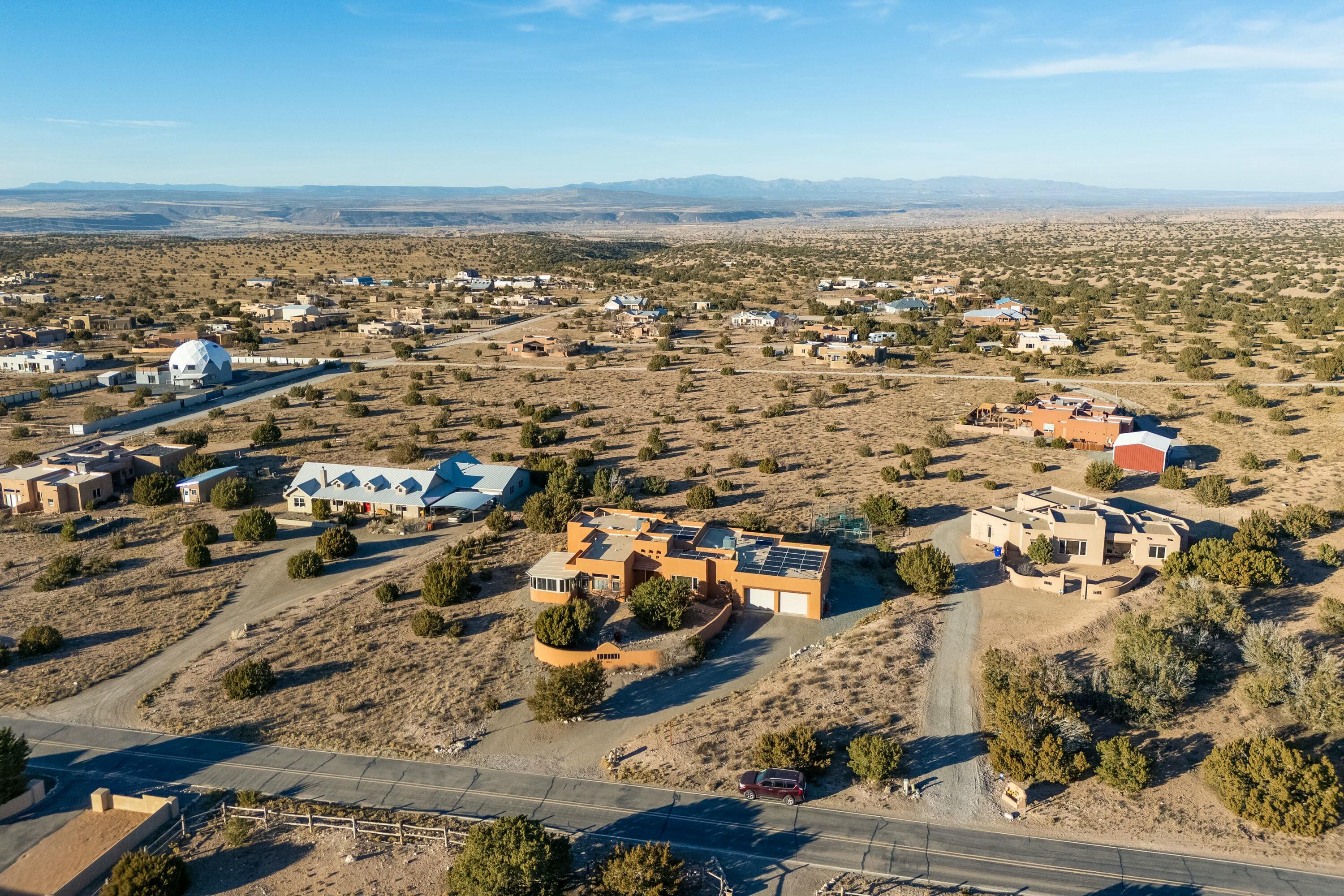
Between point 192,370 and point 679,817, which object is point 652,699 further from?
point 192,370

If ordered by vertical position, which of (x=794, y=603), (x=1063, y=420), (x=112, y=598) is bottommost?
(x=112, y=598)

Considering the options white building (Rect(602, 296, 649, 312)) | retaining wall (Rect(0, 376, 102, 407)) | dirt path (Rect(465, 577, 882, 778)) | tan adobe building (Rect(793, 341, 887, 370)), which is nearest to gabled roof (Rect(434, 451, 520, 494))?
dirt path (Rect(465, 577, 882, 778))

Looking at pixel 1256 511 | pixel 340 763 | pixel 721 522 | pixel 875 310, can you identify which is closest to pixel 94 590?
pixel 340 763

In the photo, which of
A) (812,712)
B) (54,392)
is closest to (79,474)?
(54,392)

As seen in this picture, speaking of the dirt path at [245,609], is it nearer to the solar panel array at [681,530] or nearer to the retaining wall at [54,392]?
the solar panel array at [681,530]

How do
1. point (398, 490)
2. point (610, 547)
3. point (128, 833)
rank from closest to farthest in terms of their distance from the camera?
point (128, 833) → point (610, 547) → point (398, 490)

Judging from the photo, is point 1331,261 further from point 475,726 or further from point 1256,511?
point 475,726
